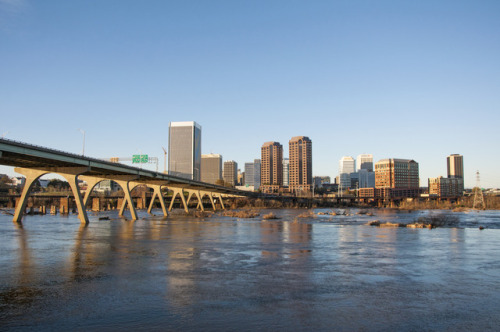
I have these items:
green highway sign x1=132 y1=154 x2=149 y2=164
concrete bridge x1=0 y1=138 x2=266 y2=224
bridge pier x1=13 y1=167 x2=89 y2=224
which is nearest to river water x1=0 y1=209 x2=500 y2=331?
concrete bridge x1=0 y1=138 x2=266 y2=224

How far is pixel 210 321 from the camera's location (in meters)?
12.2

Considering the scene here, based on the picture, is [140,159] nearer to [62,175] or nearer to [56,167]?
[62,175]

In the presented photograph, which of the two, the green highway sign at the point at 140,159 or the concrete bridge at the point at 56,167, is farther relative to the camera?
the green highway sign at the point at 140,159

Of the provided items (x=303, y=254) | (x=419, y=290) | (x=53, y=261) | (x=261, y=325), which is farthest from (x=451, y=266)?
(x=53, y=261)

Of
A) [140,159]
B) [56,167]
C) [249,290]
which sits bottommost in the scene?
[249,290]

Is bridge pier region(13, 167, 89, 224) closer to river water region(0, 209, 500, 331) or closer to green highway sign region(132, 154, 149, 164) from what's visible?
green highway sign region(132, 154, 149, 164)

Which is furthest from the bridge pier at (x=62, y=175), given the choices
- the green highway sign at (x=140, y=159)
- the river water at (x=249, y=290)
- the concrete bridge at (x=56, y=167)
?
the river water at (x=249, y=290)

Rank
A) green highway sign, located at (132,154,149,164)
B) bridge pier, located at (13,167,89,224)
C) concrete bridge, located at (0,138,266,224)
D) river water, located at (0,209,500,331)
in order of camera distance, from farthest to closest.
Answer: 1. green highway sign, located at (132,154,149,164)
2. bridge pier, located at (13,167,89,224)
3. concrete bridge, located at (0,138,266,224)
4. river water, located at (0,209,500,331)

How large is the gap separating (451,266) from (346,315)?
13.0m

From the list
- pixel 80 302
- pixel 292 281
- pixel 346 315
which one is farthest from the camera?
pixel 292 281

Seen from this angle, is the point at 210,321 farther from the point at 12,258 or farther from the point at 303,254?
the point at 12,258

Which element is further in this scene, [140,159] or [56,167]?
[140,159]

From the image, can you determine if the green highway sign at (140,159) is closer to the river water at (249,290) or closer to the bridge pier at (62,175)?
the bridge pier at (62,175)

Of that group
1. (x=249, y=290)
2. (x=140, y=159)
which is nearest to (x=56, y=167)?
(x=140, y=159)
